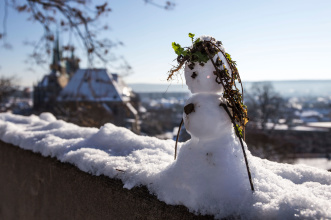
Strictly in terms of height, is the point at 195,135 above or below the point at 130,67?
below

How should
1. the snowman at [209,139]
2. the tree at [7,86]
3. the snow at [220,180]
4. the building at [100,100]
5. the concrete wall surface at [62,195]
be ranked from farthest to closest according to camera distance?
the tree at [7,86], the building at [100,100], the concrete wall surface at [62,195], the snowman at [209,139], the snow at [220,180]

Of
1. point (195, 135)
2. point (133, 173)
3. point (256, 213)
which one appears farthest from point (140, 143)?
point (256, 213)

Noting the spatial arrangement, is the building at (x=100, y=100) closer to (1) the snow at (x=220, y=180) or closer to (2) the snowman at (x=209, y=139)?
(1) the snow at (x=220, y=180)

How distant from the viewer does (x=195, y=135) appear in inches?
42.3

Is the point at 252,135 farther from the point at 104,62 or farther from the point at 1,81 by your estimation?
the point at 1,81

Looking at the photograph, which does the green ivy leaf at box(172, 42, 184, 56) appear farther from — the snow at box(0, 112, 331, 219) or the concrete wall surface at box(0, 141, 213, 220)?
the concrete wall surface at box(0, 141, 213, 220)

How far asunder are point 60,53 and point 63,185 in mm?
3712

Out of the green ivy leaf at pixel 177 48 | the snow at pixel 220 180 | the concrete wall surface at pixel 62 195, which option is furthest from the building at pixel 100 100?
the green ivy leaf at pixel 177 48

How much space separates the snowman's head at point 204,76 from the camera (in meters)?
1.06

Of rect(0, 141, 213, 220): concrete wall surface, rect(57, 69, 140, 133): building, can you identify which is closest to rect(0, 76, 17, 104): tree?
rect(57, 69, 140, 133): building

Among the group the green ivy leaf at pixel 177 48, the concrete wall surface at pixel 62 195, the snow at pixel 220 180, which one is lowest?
the concrete wall surface at pixel 62 195

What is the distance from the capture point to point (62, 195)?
5.64 feet

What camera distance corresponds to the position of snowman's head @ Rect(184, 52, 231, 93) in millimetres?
1063

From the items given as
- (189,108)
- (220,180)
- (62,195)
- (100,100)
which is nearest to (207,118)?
(189,108)
